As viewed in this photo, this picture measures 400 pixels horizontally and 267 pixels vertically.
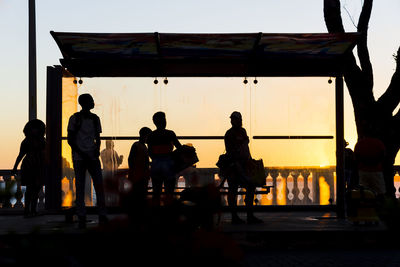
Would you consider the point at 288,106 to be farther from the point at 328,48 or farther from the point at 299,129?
the point at 328,48

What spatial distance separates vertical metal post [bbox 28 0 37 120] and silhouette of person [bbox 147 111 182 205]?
6.83 m

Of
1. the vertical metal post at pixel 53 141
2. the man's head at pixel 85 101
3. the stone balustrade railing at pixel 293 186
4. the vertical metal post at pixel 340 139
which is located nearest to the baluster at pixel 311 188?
the stone balustrade railing at pixel 293 186

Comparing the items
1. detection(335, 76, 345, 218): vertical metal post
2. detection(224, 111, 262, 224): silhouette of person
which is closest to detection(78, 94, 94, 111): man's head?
detection(224, 111, 262, 224): silhouette of person

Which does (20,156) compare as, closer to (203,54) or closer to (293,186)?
(203,54)

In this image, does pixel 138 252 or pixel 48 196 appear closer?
pixel 138 252

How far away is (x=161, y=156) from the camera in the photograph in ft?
32.2

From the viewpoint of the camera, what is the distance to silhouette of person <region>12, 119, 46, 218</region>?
12.2 meters

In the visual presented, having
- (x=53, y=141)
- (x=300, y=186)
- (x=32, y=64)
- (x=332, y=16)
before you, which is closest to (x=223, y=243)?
(x=53, y=141)

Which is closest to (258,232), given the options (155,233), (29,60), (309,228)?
(309,228)

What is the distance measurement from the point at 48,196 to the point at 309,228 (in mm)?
5036

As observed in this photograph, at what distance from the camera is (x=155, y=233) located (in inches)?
104

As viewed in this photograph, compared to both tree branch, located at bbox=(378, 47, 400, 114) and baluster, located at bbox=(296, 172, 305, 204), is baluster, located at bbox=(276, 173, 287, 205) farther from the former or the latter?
tree branch, located at bbox=(378, 47, 400, 114)

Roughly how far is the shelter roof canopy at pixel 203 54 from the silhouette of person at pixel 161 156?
1.58m

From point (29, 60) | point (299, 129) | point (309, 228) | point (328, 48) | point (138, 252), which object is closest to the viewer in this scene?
point (138, 252)
